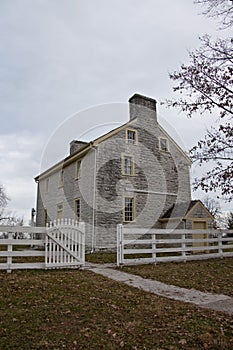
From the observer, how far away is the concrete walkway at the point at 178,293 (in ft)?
18.0

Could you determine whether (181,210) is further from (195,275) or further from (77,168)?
(195,275)

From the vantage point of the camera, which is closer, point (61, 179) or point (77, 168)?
point (77, 168)

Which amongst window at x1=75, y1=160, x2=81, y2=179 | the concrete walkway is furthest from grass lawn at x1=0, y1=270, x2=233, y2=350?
window at x1=75, y1=160, x2=81, y2=179

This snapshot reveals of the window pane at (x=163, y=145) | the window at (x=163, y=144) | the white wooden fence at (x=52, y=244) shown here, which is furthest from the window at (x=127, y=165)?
the white wooden fence at (x=52, y=244)

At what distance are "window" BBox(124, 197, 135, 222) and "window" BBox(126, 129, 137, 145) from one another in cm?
371

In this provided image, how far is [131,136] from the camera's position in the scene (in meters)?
19.0

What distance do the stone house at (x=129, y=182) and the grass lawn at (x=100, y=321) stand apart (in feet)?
34.1

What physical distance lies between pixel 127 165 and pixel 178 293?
1242 centimetres

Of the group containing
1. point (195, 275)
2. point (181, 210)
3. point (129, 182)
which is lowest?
point (195, 275)

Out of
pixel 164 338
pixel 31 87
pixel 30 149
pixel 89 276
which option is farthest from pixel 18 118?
pixel 164 338

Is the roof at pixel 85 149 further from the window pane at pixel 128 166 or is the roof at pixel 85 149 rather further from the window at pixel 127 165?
the window pane at pixel 128 166

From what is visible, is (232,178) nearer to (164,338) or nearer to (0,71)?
(164,338)

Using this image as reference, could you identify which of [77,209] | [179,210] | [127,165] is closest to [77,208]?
[77,209]

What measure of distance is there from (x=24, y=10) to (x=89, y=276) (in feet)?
31.0
